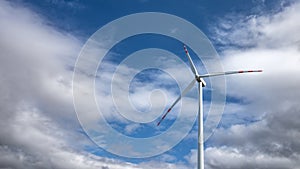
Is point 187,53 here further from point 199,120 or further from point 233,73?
point 199,120

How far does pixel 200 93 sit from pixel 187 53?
35.7ft

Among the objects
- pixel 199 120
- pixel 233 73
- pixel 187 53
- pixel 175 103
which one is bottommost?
pixel 199 120

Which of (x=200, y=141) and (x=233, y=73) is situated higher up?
(x=233, y=73)

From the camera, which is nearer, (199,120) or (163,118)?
(199,120)

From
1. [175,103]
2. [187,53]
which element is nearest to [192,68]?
[187,53]

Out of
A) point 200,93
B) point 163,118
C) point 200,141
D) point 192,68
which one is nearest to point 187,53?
point 192,68

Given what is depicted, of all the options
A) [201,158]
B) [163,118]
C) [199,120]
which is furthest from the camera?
[163,118]

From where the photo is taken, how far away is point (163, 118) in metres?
87.6

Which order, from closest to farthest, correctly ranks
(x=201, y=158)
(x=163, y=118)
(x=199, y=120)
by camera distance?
(x=201, y=158) → (x=199, y=120) → (x=163, y=118)

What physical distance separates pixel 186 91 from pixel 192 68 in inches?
239

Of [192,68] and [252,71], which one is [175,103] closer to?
[192,68]

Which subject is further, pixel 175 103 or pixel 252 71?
pixel 175 103

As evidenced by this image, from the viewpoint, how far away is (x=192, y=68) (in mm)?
91812

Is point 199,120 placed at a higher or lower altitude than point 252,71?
lower
